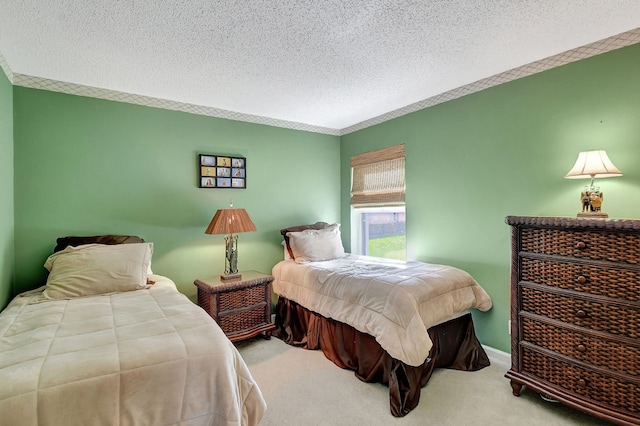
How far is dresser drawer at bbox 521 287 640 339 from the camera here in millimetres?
1657

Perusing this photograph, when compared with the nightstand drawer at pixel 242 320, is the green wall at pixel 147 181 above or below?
above

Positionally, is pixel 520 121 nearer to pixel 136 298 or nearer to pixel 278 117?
pixel 278 117

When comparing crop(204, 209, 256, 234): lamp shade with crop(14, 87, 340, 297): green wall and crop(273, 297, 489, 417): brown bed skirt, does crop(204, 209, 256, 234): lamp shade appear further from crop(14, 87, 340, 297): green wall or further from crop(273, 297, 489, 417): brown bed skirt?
crop(273, 297, 489, 417): brown bed skirt

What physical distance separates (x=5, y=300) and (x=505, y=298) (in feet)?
12.6

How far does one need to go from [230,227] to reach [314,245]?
3.14 feet

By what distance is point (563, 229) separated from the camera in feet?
6.12

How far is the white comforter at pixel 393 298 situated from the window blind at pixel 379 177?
0.92 metres

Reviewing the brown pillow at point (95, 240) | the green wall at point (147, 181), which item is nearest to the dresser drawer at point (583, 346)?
the green wall at point (147, 181)

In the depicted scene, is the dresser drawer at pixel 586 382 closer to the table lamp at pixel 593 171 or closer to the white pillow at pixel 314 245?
the table lamp at pixel 593 171

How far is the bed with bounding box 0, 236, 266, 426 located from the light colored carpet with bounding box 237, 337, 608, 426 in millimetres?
740

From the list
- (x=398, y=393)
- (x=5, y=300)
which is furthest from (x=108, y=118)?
(x=398, y=393)

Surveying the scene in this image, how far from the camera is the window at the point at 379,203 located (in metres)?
3.53

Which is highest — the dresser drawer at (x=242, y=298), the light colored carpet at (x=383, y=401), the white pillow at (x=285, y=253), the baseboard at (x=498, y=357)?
the white pillow at (x=285, y=253)

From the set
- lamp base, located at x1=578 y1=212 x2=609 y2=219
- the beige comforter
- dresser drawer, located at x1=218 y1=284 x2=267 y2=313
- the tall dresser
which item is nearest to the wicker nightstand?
dresser drawer, located at x1=218 y1=284 x2=267 y2=313
